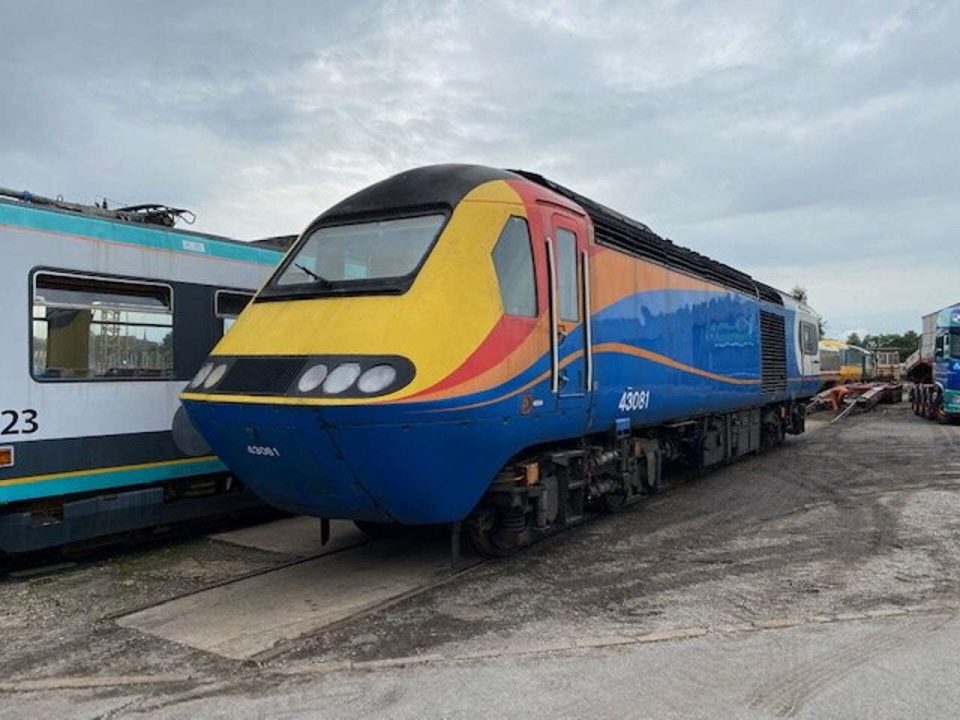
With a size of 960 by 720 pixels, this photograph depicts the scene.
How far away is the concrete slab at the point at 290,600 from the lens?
215 inches

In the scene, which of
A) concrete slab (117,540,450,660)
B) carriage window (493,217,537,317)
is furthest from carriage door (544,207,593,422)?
concrete slab (117,540,450,660)

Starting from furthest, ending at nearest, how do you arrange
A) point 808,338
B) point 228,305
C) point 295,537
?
1. point 808,338
2. point 228,305
3. point 295,537

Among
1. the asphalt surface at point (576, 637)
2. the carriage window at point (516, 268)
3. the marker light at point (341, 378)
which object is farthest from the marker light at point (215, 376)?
the carriage window at point (516, 268)

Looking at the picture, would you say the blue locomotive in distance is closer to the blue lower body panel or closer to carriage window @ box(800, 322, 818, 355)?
the blue lower body panel

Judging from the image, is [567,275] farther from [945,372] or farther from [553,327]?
[945,372]

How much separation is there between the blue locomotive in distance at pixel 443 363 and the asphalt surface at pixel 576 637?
30.8 inches

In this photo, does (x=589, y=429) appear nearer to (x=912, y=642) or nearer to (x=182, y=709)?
(x=912, y=642)

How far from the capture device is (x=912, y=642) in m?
5.12

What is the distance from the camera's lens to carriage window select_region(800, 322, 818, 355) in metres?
18.3

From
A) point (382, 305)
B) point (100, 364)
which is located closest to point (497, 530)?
point (382, 305)

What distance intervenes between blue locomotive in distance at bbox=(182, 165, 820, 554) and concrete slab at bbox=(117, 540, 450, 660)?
1.84 ft

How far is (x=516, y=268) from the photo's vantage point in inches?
255

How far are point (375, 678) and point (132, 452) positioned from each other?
399 cm

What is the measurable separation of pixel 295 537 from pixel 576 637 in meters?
4.03
